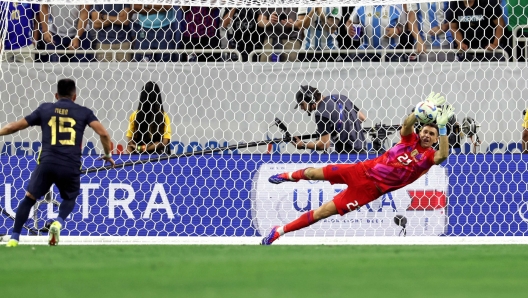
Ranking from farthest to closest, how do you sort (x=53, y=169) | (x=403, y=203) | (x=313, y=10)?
1. (x=313, y=10)
2. (x=403, y=203)
3. (x=53, y=169)

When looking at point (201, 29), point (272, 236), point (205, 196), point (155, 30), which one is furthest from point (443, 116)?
point (155, 30)

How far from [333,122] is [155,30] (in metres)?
2.54

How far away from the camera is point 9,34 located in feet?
38.0

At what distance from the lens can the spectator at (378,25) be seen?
1204cm

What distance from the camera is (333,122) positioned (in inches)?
435

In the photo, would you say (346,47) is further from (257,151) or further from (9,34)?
(9,34)

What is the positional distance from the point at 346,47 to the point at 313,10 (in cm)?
59

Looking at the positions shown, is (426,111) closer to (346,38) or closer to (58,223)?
(346,38)

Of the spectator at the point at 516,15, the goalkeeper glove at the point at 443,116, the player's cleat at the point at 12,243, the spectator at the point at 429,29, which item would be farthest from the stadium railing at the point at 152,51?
the spectator at the point at 516,15

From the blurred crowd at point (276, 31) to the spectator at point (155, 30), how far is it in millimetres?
12
